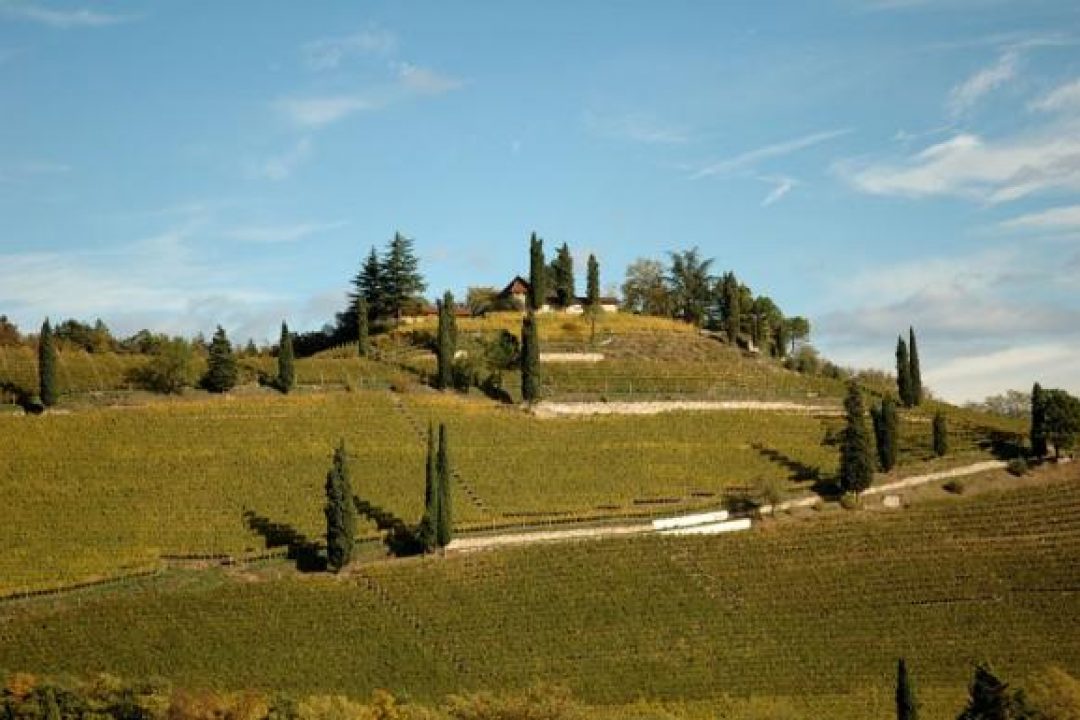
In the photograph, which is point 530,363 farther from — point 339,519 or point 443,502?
point 339,519

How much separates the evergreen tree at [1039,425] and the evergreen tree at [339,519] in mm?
44791

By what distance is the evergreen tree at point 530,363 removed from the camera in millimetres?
98188

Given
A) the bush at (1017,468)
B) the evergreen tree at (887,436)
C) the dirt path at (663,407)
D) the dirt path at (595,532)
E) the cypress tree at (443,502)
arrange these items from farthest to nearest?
the dirt path at (663,407)
the bush at (1017,468)
the evergreen tree at (887,436)
the dirt path at (595,532)
the cypress tree at (443,502)

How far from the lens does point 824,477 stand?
8881 cm

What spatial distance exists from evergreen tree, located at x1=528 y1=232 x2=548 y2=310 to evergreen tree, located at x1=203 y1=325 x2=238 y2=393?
32624mm

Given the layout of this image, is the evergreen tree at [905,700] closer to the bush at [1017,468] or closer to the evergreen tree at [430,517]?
the evergreen tree at [430,517]

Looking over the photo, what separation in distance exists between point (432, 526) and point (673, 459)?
71.3 ft

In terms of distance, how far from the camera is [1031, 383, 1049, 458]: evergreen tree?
91625 mm

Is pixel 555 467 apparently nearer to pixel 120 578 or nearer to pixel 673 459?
pixel 673 459

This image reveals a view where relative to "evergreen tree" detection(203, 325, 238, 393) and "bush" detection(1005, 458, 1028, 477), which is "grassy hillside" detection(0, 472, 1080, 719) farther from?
"evergreen tree" detection(203, 325, 238, 393)

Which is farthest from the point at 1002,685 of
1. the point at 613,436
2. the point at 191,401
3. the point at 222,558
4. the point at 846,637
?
the point at 191,401

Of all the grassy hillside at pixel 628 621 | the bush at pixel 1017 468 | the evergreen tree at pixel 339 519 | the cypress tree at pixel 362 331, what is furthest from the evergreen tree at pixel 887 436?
the cypress tree at pixel 362 331

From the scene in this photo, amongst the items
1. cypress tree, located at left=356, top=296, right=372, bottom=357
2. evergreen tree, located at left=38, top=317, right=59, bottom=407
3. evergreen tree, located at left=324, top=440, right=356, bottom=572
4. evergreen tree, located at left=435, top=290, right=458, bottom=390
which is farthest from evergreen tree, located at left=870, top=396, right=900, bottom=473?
evergreen tree, located at left=38, top=317, right=59, bottom=407

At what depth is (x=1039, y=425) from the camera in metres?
92.2
